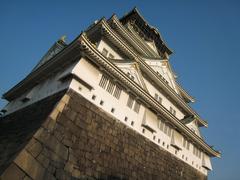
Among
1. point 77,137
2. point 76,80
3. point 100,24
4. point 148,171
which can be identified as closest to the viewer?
point 77,137

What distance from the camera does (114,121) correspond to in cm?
1203

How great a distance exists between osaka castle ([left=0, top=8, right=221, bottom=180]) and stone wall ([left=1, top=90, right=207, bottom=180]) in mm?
37

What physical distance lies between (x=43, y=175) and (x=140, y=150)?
6.95 metres

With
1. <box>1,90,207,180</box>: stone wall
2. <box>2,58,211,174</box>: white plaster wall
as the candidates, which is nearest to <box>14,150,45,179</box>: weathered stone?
<box>1,90,207,180</box>: stone wall

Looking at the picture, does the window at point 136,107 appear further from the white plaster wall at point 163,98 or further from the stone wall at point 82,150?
the white plaster wall at point 163,98

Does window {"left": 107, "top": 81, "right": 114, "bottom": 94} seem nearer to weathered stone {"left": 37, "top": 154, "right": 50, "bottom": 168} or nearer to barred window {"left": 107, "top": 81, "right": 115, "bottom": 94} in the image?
barred window {"left": 107, "top": 81, "right": 115, "bottom": 94}

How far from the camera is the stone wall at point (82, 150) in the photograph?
7.80 m

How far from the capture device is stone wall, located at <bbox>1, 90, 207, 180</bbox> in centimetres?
780

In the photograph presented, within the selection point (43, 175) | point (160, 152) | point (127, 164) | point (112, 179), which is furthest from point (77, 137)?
point (160, 152)

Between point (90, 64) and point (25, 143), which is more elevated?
point (90, 64)

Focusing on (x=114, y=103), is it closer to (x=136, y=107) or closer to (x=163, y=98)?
(x=136, y=107)

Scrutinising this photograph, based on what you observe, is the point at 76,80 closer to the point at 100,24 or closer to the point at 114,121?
the point at 114,121

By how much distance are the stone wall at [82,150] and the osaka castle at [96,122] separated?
4 cm

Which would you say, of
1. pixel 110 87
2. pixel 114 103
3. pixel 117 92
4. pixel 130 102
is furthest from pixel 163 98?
pixel 110 87
